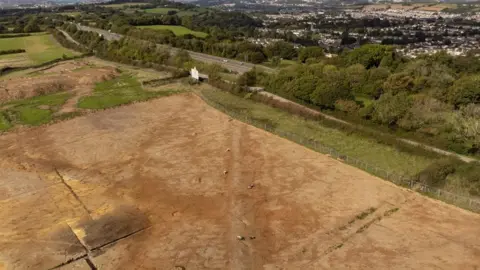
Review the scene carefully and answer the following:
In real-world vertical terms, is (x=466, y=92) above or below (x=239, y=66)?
above

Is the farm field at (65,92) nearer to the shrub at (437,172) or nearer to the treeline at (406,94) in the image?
the treeline at (406,94)

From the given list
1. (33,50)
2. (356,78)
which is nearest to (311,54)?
(356,78)

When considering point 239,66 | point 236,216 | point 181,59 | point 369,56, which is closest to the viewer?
point 236,216

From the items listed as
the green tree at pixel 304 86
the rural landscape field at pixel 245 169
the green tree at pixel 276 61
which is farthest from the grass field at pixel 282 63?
the green tree at pixel 304 86

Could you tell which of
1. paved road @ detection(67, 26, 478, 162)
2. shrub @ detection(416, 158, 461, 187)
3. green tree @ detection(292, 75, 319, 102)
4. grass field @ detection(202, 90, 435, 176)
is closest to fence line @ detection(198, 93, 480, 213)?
shrub @ detection(416, 158, 461, 187)

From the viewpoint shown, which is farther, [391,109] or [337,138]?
[337,138]

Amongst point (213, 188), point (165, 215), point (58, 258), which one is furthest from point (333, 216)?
point (58, 258)

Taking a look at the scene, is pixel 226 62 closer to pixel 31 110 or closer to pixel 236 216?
pixel 31 110
